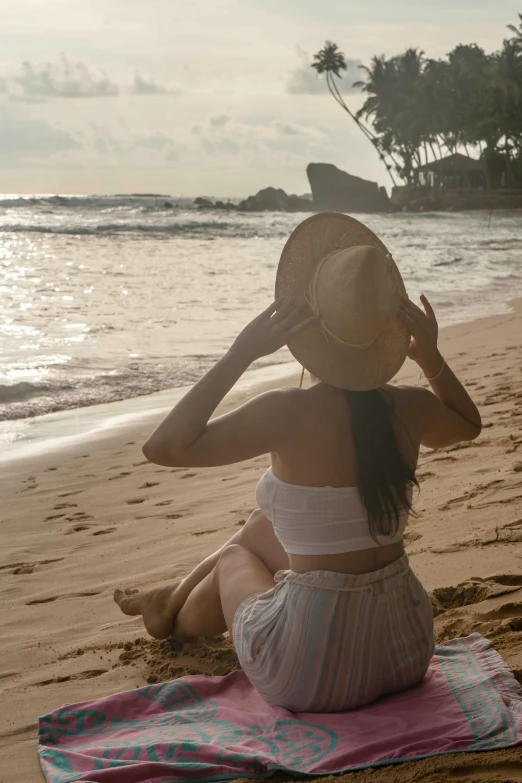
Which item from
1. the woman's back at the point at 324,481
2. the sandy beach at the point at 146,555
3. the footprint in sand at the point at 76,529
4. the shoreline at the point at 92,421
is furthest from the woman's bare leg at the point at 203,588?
the shoreline at the point at 92,421

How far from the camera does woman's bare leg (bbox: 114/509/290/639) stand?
2629 millimetres

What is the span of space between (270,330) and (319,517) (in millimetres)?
504

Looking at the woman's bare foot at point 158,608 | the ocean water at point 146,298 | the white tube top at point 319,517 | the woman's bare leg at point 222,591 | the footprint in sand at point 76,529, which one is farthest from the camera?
the ocean water at point 146,298

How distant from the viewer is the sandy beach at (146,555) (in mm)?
2697

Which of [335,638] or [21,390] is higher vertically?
[21,390]

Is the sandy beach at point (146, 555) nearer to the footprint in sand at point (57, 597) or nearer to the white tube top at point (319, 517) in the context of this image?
the footprint in sand at point (57, 597)

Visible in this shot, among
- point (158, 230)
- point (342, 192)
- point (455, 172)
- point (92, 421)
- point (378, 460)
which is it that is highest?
point (455, 172)

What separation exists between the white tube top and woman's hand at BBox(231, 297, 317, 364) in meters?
0.35

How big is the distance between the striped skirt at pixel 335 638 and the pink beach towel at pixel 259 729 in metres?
0.06

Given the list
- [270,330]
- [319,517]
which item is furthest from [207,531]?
[270,330]

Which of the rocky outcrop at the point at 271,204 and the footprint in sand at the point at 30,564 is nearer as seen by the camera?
the footprint in sand at the point at 30,564

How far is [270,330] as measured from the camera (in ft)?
7.00

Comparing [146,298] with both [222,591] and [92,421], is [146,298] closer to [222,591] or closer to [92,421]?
[92,421]

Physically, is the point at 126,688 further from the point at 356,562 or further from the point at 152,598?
the point at 356,562
